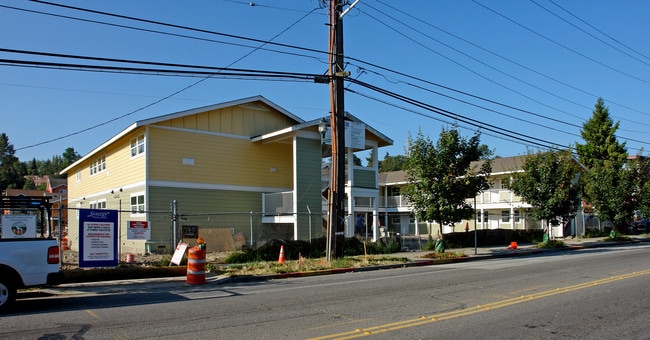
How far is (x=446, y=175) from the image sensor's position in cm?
2014

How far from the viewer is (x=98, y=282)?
1291 centimetres

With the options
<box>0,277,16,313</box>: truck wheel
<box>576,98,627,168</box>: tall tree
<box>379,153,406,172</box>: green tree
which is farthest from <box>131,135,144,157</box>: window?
<box>379,153,406,172</box>: green tree

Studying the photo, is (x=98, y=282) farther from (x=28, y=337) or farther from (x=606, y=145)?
(x=606, y=145)

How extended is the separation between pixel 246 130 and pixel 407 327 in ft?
62.9

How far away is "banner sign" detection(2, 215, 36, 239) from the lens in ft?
33.4

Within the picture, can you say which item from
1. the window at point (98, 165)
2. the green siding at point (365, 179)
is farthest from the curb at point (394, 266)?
the window at point (98, 165)

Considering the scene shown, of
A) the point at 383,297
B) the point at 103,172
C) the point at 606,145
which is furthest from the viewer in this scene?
the point at 606,145

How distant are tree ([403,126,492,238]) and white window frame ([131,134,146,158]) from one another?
40.0ft

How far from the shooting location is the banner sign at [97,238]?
1352 cm

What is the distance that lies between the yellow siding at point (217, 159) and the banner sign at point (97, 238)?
26.4 feet

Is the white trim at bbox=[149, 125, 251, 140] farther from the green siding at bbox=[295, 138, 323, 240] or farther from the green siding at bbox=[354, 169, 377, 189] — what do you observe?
the green siding at bbox=[354, 169, 377, 189]

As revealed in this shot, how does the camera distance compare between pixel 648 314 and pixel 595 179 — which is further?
pixel 595 179

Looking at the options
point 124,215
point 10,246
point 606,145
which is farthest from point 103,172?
point 606,145

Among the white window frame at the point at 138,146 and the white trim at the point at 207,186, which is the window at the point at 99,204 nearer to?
the white window frame at the point at 138,146
